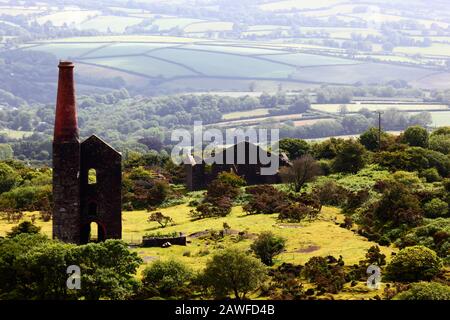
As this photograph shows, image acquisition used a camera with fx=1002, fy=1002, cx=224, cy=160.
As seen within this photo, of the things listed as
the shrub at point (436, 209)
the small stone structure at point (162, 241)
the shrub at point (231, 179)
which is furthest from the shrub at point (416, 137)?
the small stone structure at point (162, 241)

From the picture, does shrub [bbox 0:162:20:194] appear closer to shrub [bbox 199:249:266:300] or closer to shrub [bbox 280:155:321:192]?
shrub [bbox 280:155:321:192]

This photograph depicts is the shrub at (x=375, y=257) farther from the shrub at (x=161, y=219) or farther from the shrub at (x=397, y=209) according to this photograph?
the shrub at (x=161, y=219)

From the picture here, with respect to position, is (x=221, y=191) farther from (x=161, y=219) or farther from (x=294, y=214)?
(x=294, y=214)

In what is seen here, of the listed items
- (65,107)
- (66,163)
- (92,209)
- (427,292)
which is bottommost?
(92,209)

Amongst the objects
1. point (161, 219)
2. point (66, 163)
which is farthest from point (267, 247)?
point (161, 219)

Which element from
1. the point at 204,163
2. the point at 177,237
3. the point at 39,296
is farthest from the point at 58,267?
the point at 204,163

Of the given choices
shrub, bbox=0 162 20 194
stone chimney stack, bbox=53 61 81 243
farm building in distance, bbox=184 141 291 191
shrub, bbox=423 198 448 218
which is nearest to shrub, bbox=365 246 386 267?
shrub, bbox=423 198 448 218
